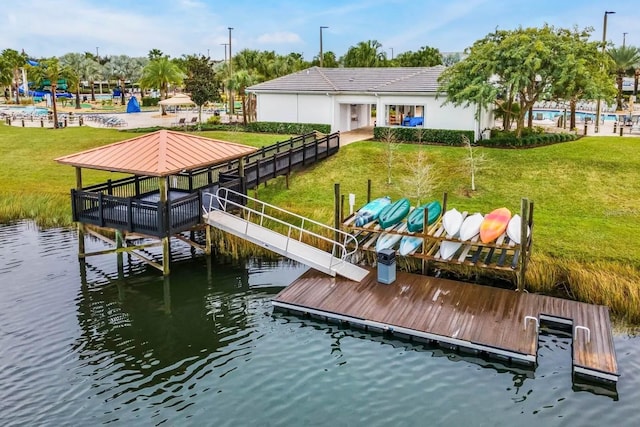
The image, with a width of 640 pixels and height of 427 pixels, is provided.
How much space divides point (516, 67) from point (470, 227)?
17.0 metres

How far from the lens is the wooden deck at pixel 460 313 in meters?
15.4

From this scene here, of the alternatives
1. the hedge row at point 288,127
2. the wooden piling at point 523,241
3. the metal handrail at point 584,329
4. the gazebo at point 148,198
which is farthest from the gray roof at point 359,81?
the metal handrail at point 584,329

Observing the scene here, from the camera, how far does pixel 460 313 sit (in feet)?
56.6

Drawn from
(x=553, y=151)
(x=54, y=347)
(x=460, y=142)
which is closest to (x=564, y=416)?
(x=54, y=347)

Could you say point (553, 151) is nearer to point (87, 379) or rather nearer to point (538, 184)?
point (538, 184)

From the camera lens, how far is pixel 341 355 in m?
16.0

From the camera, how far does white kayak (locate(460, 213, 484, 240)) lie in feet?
64.1

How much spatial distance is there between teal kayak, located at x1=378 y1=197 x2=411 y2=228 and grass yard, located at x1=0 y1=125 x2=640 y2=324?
3.40 meters

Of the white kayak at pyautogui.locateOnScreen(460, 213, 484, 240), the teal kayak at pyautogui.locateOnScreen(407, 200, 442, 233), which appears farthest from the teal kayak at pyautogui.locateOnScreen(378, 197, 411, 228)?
the white kayak at pyautogui.locateOnScreen(460, 213, 484, 240)

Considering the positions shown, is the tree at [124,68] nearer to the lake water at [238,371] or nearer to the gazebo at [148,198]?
the gazebo at [148,198]

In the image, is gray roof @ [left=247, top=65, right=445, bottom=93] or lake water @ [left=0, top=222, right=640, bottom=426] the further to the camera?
gray roof @ [left=247, top=65, right=445, bottom=93]

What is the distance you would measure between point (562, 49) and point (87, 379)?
97.4ft

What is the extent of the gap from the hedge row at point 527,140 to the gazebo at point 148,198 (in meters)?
18.0

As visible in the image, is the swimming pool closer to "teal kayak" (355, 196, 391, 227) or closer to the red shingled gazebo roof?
the red shingled gazebo roof
